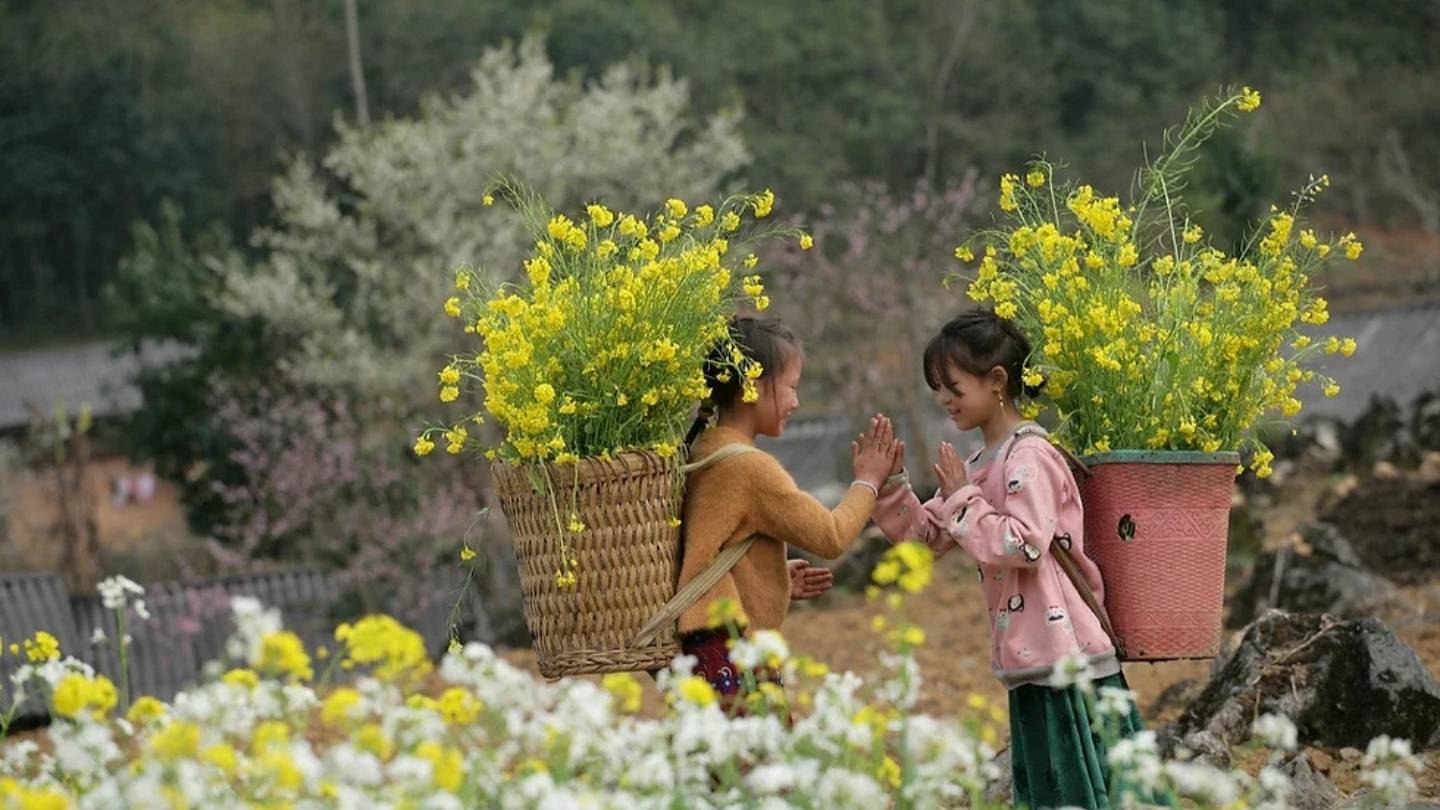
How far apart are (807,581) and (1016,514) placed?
0.63 metres

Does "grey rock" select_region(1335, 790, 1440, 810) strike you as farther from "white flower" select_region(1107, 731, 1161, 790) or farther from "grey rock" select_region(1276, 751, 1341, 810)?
"white flower" select_region(1107, 731, 1161, 790)

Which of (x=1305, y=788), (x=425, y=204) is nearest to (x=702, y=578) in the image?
(x=1305, y=788)

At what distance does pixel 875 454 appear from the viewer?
13.7ft

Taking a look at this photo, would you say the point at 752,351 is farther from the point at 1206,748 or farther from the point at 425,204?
the point at 425,204

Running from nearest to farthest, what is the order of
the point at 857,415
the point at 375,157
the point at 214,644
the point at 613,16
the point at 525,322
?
the point at 525,322
the point at 214,644
the point at 857,415
the point at 375,157
the point at 613,16

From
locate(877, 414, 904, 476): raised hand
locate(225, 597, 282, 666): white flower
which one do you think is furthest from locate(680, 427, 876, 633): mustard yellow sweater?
locate(225, 597, 282, 666): white flower

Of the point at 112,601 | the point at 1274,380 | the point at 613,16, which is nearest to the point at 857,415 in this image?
the point at 1274,380

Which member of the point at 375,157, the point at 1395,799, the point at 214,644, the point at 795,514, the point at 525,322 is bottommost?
the point at 214,644

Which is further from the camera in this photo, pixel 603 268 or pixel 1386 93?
Result: pixel 1386 93

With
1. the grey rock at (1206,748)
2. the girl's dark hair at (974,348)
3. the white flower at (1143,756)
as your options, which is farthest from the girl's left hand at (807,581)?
the white flower at (1143,756)

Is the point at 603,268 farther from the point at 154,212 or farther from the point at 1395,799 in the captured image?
the point at 154,212

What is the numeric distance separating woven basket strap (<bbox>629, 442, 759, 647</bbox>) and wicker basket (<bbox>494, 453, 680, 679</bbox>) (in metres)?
0.02

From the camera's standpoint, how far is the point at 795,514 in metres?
4.14

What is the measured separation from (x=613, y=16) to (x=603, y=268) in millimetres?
28810
